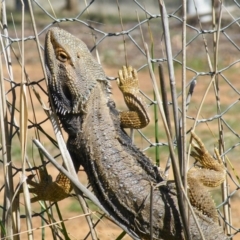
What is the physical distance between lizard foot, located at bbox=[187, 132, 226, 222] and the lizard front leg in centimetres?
26

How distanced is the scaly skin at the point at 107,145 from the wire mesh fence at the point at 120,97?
0.29ft

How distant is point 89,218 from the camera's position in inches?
101

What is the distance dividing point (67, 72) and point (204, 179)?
773 mm

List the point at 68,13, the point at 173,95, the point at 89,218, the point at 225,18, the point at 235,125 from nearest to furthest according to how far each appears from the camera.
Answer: the point at 173,95 < the point at 89,218 < the point at 235,125 < the point at 225,18 < the point at 68,13

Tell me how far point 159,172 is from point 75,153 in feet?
1.24

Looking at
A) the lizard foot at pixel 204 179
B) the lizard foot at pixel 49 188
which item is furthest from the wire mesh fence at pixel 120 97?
the lizard foot at pixel 204 179

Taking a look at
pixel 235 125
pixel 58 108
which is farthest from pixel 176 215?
pixel 235 125

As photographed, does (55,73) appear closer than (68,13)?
Yes

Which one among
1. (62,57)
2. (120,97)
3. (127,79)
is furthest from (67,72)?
(120,97)

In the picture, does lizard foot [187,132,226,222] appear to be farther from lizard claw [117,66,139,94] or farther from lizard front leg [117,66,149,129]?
lizard claw [117,66,139,94]

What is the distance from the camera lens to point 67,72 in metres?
2.85

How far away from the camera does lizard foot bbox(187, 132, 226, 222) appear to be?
9.06ft

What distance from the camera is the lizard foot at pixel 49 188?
2738 millimetres

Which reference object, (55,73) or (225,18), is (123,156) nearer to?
(55,73)
